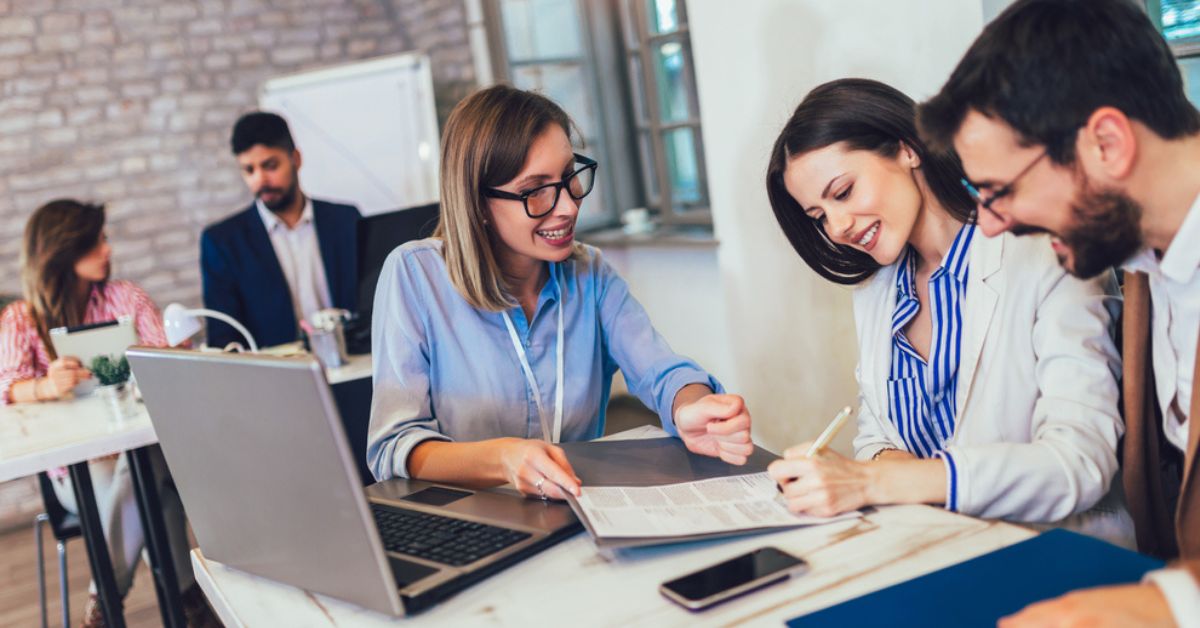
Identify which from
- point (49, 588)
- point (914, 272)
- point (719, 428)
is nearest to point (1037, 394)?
point (914, 272)

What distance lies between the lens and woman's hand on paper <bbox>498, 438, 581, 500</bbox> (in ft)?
4.35

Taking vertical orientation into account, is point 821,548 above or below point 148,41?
below

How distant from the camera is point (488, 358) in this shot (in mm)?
1793

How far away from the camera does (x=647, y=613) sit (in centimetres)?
A: 102

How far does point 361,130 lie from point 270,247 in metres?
1.37

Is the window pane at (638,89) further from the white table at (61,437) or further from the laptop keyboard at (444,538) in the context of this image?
the laptop keyboard at (444,538)

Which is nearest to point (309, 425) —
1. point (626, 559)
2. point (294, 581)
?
point (294, 581)

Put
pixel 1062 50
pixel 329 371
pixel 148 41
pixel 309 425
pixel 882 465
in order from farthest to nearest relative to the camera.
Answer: pixel 148 41
pixel 329 371
pixel 882 465
pixel 1062 50
pixel 309 425

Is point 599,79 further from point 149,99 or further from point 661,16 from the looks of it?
point 149,99

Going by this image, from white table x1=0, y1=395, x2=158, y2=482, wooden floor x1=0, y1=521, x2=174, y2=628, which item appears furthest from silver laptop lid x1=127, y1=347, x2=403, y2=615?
wooden floor x1=0, y1=521, x2=174, y2=628

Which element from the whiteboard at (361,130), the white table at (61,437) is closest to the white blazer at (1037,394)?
the white table at (61,437)

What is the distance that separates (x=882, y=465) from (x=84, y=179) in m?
4.72

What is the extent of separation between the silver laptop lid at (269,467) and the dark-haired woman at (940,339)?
53cm

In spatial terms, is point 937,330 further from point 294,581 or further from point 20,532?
point 20,532
